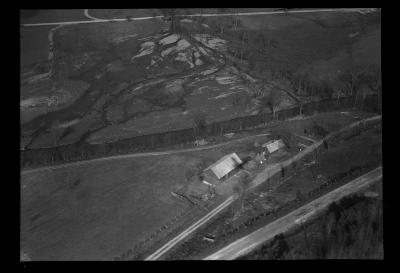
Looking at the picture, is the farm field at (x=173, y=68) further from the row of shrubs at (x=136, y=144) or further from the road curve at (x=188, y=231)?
the road curve at (x=188, y=231)

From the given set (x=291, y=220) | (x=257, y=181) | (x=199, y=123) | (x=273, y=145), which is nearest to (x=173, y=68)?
(x=199, y=123)

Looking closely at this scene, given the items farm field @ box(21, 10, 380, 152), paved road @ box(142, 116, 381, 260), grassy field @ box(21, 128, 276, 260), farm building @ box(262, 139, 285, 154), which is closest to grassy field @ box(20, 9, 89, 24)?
farm field @ box(21, 10, 380, 152)

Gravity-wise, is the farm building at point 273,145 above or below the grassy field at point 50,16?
below

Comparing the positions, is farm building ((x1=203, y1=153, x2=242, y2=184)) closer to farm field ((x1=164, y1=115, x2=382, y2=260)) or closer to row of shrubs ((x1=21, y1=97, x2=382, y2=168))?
farm field ((x1=164, y1=115, x2=382, y2=260))

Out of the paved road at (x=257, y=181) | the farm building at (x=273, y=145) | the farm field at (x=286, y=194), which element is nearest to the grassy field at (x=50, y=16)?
the farm building at (x=273, y=145)
